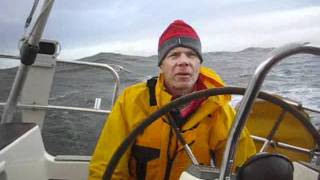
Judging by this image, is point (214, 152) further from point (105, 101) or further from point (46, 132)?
point (105, 101)

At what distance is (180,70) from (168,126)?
0.84ft

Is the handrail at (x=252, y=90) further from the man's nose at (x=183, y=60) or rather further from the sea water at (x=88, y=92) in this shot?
the sea water at (x=88, y=92)

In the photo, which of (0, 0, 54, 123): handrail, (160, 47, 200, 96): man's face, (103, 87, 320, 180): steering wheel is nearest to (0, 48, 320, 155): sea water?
(0, 0, 54, 123): handrail

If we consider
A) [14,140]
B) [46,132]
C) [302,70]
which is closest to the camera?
[14,140]

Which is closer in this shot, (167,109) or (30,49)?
(167,109)

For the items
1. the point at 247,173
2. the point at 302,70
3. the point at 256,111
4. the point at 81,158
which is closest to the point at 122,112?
the point at 81,158

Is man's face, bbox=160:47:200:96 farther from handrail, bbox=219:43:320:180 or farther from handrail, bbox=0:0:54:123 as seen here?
handrail, bbox=219:43:320:180

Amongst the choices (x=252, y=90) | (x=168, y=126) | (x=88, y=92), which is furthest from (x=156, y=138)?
(x=88, y=92)

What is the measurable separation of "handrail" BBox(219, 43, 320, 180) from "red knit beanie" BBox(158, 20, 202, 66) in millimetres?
966

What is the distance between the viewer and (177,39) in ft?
6.34

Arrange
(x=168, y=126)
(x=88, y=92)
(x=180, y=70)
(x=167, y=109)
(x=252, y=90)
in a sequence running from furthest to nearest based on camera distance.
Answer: (x=88, y=92) < (x=180, y=70) < (x=168, y=126) < (x=167, y=109) < (x=252, y=90)

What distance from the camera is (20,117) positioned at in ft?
10.2

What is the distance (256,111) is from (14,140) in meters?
1.67

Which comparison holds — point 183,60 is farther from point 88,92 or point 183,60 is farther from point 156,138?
point 88,92
